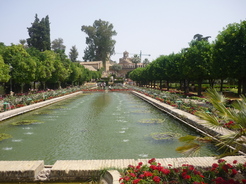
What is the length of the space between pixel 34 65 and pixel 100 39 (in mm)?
58431

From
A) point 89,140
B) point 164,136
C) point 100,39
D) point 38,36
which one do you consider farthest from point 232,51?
point 100,39

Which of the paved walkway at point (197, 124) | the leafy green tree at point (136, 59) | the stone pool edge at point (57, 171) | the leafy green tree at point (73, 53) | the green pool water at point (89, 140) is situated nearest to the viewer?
the stone pool edge at point (57, 171)

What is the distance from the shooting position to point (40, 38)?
55.7 meters

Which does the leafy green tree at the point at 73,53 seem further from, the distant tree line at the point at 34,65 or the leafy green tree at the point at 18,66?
the leafy green tree at the point at 18,66

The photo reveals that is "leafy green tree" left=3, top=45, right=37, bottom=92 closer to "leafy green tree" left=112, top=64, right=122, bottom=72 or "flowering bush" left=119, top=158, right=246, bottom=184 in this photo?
"flowering bush" left=119, top=158, right=246, bottom=184

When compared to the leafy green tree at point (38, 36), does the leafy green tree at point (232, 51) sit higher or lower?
lower

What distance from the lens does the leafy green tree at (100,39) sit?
3278 inches

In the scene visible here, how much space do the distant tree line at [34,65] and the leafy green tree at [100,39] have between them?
27037 millimetres

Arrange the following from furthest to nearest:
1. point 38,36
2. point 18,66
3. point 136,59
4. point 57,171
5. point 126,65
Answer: point 126,65 → point 136,59 → point 38,36 → point 18,66 → point 57,171

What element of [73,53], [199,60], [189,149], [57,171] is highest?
[73,53]

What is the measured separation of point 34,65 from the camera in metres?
27.1

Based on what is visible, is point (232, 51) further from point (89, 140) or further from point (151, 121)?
point (89, 140)

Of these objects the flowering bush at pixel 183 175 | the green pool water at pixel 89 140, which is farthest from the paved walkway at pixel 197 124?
the flowering bush at pixel 183 175

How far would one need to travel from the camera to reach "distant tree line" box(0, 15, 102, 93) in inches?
998
